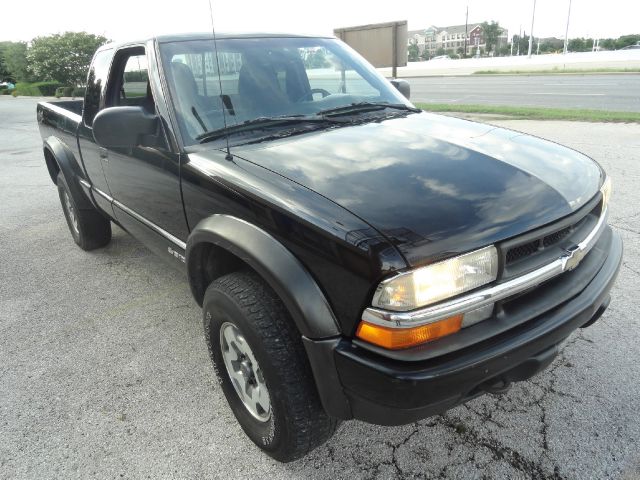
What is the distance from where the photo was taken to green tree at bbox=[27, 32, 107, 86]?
30.3 m

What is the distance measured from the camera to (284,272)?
5.84 ft

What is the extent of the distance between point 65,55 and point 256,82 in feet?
111

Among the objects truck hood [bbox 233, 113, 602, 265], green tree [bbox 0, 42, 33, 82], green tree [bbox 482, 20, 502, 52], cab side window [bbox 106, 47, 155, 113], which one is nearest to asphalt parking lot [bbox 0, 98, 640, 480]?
truck hood [bbox 233, 113, 602, 265]

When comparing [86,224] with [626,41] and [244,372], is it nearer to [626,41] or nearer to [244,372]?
[244,372]

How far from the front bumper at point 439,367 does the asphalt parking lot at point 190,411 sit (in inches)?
21.2

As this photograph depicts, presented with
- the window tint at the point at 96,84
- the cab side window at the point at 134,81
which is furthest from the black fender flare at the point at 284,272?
the window tint at the point at 96,84

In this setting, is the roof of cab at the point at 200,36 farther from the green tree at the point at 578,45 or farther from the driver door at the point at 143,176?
the green tree at the point at 578,45

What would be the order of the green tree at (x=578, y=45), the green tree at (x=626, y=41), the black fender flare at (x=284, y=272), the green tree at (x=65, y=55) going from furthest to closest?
1. the green tree at (x=578, y=45)
2. the green tree at (x=626, y=41)
3. the green tree at (x=65, y=55)
4. the black fender flare at (x=284, y=272)

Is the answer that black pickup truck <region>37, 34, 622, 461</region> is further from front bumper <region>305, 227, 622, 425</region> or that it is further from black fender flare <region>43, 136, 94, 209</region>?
black fender flare <region>43, 136, 94, 209</region>

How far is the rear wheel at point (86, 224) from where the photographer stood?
14.4 ft

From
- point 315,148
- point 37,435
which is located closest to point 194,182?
point 315,148

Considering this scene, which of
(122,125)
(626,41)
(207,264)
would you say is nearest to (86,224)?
(122,125)

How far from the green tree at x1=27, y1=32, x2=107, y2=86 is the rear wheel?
2981 centimetres

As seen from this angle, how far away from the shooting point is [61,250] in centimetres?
475
